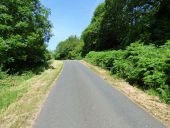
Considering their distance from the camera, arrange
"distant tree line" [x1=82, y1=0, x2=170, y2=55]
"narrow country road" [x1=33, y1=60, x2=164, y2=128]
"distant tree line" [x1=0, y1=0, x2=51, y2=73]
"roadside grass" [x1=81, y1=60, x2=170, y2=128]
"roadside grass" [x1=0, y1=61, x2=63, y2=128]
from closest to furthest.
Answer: "narrow country road" [x1=33, y1=60, x2=164, y2=128] < "roadside grass" [x1=0, y1=61, x2=63, y2=128] < "roadside grass" [x1=81, y1=60, x2=170, y2=128] < "distant tree line" [x1=0, y1=0, x2=51, y2=73] < "distant tree line" [x1=82, y1=0, x2=170, y2=55]

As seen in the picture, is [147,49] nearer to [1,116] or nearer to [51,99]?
[51,99]

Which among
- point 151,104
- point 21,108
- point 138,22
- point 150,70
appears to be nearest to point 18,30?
point 138,22

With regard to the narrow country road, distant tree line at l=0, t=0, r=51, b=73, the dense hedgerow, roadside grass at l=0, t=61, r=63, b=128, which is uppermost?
distant tree line at l=0, t=0, r=51, b=73

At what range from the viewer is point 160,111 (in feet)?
33.3

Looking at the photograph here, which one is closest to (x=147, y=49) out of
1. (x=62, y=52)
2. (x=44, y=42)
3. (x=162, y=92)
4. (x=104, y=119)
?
(x=162, y=92)

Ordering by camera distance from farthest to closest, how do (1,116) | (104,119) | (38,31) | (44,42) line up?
(44,42)
(38,31)
(1,116)
(104,119)

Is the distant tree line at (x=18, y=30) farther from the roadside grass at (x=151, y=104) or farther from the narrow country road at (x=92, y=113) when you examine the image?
the roadside grass at (x=151, y=104)

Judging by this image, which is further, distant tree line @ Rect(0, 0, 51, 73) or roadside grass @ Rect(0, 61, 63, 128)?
distant tree line @ Rect(0, 0, 51, 73)

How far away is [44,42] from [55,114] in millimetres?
26842

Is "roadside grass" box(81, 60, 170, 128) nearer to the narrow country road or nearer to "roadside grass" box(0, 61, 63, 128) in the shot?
the narrow country road

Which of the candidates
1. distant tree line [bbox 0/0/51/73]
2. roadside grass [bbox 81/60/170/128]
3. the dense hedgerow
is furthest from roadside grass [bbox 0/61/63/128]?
distant tree line [bbox 0/0/51/73]

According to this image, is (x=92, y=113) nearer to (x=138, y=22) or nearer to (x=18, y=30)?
(x=18, y=30)

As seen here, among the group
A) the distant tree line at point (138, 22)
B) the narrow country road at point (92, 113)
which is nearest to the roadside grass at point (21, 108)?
the narrow country road at point (92, 113)

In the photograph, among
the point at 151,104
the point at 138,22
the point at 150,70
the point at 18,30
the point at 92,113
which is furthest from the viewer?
the point at 138,22
